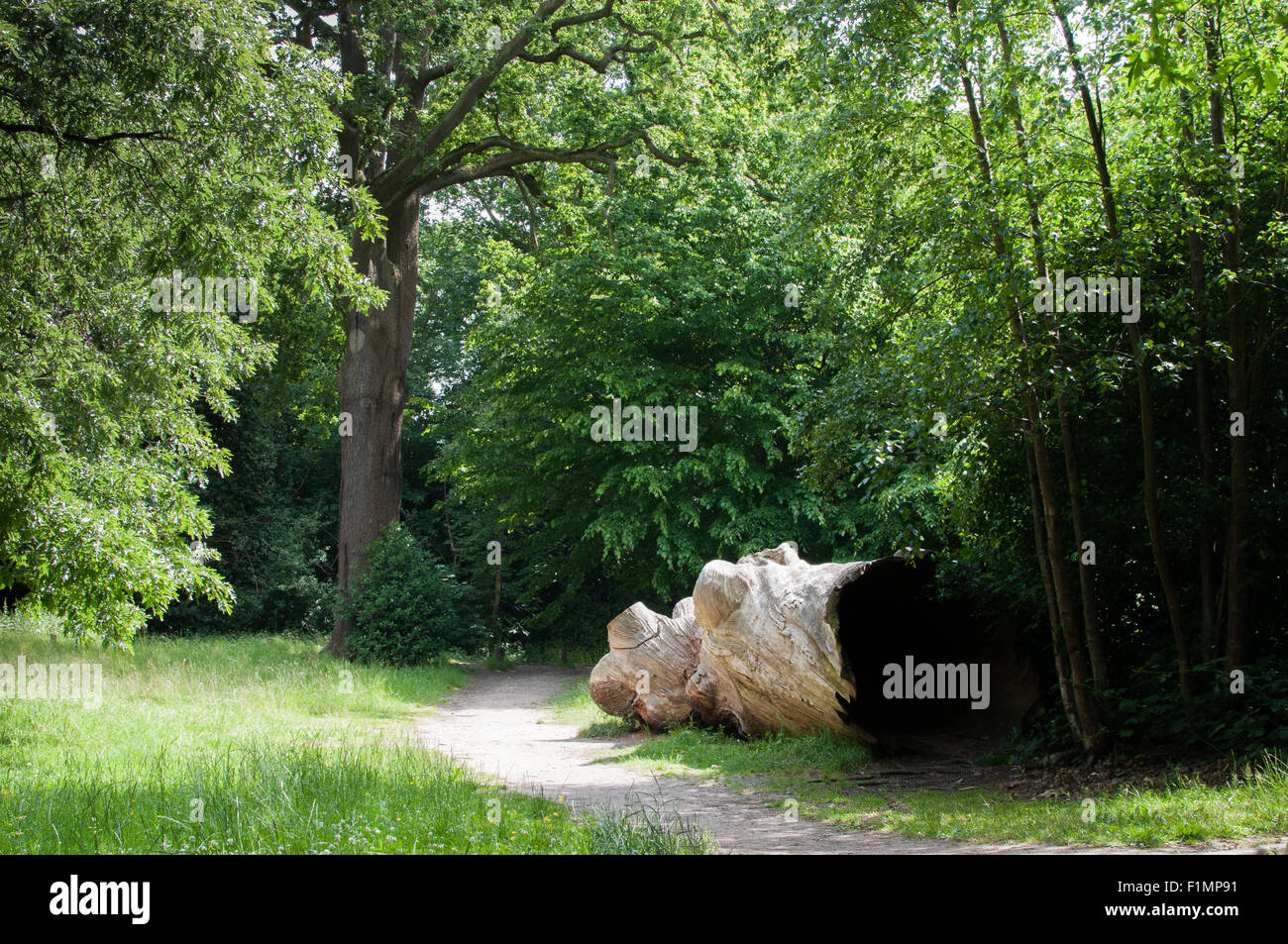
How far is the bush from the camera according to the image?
21.0 m

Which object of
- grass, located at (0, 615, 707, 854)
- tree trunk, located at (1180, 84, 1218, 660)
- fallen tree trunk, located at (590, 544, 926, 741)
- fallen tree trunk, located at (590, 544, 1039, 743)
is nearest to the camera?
grass, located at (0, 615, 707, 854)

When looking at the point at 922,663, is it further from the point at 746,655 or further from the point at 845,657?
the point at 845,657

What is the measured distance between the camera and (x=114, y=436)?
33.9 feet

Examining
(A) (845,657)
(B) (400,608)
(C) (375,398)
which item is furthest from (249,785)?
(C) (375,398)

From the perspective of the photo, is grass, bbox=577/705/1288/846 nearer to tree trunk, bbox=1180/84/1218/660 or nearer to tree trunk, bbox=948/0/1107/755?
tree trunk, bbox=948/0/1107/755

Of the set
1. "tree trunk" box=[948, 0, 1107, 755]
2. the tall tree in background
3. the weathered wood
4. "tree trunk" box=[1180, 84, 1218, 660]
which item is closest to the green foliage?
the weathered wood

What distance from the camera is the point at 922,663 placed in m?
11.7

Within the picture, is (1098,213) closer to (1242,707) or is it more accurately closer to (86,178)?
(1242,707)

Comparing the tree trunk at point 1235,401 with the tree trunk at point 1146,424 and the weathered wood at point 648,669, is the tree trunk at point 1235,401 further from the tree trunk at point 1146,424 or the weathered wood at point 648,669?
the weathered wood at point 648,669

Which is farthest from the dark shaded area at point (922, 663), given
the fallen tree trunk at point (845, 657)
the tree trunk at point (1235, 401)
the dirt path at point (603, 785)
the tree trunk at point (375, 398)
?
the tree trunk at point (375, 398)

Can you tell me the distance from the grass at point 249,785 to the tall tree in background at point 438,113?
8.39 metres

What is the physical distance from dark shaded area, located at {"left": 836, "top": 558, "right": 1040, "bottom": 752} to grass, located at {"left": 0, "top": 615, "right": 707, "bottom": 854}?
4.57 m

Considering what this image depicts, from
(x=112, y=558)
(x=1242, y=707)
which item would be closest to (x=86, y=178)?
(x=112, y=558)

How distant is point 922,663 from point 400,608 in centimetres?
1271
